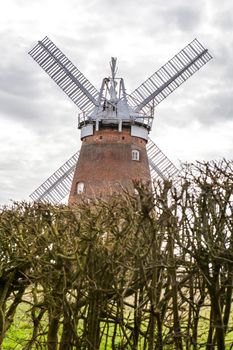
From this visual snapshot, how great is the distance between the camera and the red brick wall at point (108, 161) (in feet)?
96.8

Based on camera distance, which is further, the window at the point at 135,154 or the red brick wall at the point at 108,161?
the window at the point at 135,154

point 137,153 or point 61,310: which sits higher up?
point 137,153

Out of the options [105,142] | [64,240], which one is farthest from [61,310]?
[105,142]

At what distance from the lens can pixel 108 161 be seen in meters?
29.7

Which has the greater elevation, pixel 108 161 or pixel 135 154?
pixel 135 154

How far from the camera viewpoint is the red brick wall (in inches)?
1162

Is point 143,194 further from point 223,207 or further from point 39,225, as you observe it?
point 39,225

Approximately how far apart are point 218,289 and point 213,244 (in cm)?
64

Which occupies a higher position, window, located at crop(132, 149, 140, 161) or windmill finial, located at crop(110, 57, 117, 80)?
windmill finial, located at crop(110, 57, 117, 80)

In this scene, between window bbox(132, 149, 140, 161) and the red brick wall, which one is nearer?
the red brick wall

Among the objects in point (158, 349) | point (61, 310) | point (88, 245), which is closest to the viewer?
point (158, 349)

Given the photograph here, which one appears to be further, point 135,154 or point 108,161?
point 135,154

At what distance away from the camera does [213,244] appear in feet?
18.4

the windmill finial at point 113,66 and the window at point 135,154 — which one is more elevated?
the windmill finial at point 113,66
